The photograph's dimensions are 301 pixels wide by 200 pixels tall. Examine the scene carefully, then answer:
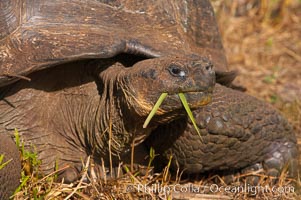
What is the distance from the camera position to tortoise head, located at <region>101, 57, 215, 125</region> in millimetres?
2840

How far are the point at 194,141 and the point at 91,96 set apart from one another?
1.93 ft

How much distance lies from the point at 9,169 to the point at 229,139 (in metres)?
1.16

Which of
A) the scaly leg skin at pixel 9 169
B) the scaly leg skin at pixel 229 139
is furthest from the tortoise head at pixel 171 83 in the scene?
the scaly leg skin at pixel 9 169

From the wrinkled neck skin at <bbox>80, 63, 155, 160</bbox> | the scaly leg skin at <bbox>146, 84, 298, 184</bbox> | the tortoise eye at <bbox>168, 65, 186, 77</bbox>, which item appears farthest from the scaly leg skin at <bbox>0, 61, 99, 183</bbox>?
the tortoise eye at <bbox>168, 65, 186, 77</bbox>

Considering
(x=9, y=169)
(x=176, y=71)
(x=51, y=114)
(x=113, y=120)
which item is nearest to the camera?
(x=176, y=71)

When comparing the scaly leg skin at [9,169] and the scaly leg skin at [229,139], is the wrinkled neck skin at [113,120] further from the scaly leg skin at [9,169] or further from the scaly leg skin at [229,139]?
the scaly leg skin at [9,169]

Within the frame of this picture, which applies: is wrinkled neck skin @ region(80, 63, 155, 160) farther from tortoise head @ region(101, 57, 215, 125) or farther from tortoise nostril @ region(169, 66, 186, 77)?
tortoise nostril @ region(169, 66, 186, 77)

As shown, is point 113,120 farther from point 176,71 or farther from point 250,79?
point 250,79

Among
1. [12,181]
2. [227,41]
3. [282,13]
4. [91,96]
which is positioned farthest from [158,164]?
[282,13]

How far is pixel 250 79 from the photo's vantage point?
5.72m

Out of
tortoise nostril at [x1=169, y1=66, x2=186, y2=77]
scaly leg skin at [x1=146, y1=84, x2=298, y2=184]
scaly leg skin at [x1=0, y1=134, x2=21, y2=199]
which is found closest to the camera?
tortoise nostril at [x1=169, y1=66, x2=186, y2=77]

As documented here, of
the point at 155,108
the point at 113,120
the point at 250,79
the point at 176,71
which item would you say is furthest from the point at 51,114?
the point at 250,79

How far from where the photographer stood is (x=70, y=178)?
11.0ft

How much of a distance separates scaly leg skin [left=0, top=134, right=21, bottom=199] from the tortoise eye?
0.88m
